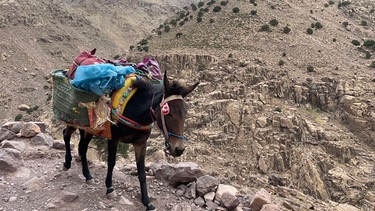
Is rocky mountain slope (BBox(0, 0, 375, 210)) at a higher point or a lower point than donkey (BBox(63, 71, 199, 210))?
lower

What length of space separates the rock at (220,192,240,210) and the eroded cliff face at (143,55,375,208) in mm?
12581

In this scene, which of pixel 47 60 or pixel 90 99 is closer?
pixel 90 99

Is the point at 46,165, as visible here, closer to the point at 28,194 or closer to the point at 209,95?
the point at 28,194

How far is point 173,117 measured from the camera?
4750mm

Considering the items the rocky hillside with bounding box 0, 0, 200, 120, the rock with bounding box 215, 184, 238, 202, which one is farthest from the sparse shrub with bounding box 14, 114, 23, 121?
the rock with bounding box 215, 184, 238, 202

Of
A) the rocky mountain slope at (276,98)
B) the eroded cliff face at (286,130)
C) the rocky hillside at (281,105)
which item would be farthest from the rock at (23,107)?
the eroded cliff face at (286,130)

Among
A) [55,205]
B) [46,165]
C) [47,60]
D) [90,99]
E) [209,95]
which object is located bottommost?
[47,60]

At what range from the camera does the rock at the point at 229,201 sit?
6180mm

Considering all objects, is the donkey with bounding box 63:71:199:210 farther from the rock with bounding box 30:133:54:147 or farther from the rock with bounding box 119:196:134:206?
the rock with bounding box 30:133:54:147

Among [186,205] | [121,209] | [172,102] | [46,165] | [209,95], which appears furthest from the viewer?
[209,95]

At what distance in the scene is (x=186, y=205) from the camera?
607cm

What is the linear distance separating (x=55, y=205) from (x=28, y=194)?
82 centimetres

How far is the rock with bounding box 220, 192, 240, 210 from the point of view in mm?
6180

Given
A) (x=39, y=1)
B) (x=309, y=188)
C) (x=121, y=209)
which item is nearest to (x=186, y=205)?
(x=121, y=209)
